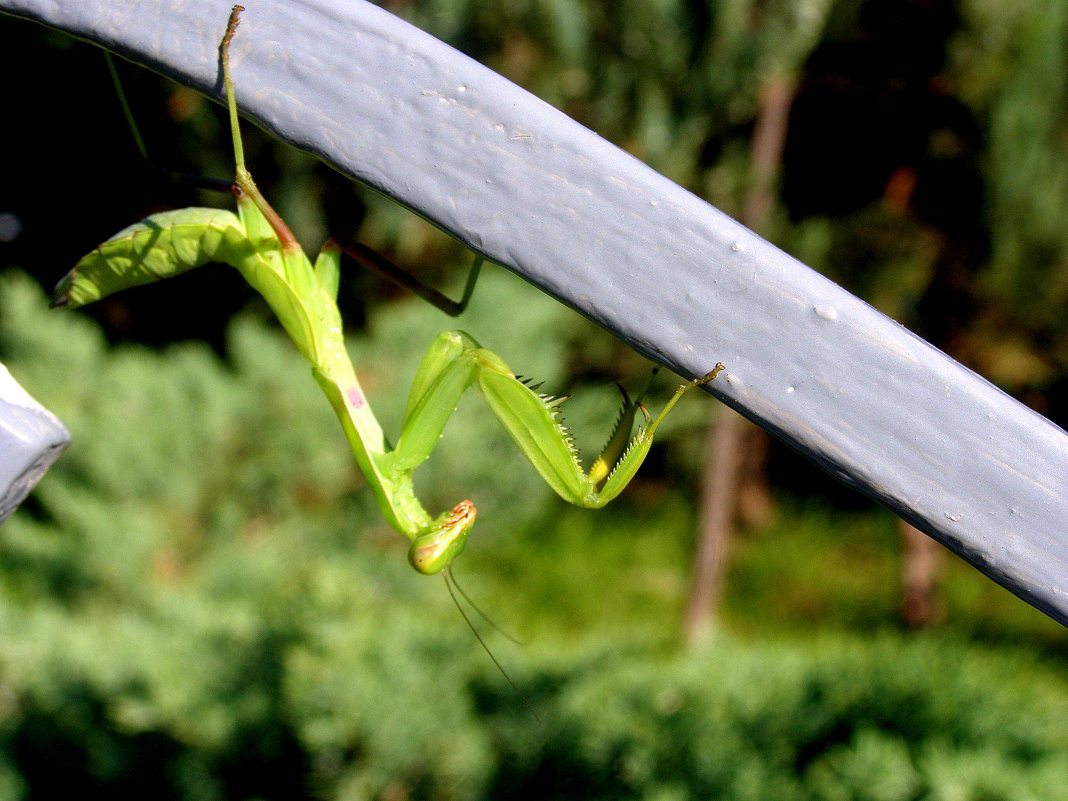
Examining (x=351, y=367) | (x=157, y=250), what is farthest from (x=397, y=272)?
(x=157, y=250)

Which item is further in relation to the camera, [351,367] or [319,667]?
[319,667]

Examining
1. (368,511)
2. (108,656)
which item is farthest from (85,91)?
(108,656)

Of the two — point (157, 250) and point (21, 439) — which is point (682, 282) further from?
point (157, 250)

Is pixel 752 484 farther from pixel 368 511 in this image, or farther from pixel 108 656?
pixel 108 656

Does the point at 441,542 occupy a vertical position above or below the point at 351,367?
below

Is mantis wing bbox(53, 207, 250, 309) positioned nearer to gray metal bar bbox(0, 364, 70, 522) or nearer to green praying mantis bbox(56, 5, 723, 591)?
green praying mantis bbox(56, 5, 723, 591)

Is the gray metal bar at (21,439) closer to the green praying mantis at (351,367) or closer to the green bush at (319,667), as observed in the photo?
the green praying mantis at (351,367)

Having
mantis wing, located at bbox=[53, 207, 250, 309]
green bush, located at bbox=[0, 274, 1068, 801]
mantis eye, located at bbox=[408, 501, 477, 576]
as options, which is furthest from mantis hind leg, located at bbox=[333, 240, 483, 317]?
green bush, located at bbox=[0, 274, 1068, 801]
